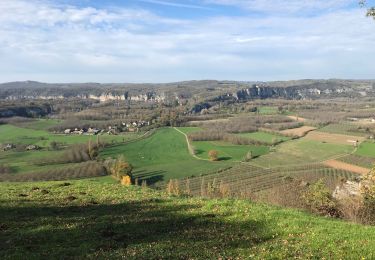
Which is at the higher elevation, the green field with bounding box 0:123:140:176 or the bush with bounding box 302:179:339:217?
the bush with bounding box 302:179:339:217

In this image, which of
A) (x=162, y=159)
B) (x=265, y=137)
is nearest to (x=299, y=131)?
(x=265, y=137)

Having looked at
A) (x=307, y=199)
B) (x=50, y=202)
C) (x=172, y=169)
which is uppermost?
(x=50, y=202)

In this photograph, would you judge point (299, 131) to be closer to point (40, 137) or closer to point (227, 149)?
point (227, 149)

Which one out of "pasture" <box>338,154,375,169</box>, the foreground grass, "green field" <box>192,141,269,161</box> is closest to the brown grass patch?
"green field" <box>192,141,269,161</box>

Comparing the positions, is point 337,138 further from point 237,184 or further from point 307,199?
point 307,199

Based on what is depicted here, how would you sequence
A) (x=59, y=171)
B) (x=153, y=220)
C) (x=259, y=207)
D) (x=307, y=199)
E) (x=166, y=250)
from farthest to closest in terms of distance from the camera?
(x=59, y=171)
(x=307, y=199)
(x=259, y=207)
(x=153, y=220)
(x=166, y=250)

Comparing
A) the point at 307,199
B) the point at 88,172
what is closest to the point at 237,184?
the point at 88,172

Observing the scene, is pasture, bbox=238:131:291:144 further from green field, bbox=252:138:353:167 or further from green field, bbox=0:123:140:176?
green field, bbox=0:123:140:176
